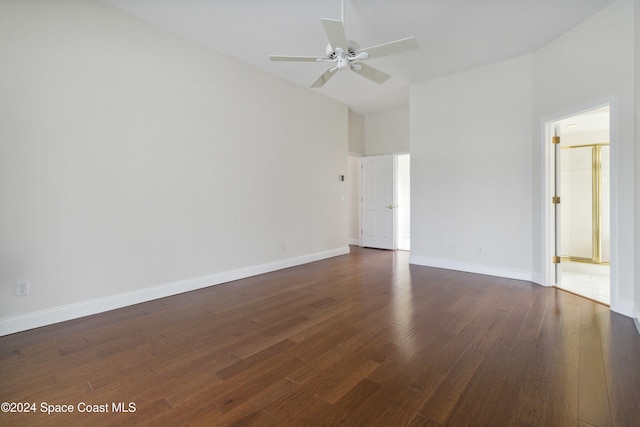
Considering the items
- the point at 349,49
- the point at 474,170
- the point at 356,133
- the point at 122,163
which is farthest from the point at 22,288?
the point at 356,133

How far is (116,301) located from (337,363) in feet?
8.75

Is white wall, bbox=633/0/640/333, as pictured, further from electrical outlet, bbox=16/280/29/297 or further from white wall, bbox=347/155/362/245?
electrical outlet, bbox=16/280/29/297

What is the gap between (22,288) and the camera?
9.11 feet

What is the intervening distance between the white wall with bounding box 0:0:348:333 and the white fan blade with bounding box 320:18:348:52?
226cm

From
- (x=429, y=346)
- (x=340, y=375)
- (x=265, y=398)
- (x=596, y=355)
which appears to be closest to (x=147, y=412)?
(x=265, y=398)

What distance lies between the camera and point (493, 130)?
4641mm

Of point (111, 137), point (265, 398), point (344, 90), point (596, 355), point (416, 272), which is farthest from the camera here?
point (344, 90)

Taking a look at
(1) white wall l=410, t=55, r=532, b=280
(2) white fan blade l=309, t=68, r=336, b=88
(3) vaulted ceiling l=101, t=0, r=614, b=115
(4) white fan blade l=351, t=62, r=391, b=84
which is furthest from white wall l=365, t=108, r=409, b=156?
(2) white fan blade l=309, t=68, r=336, b=88

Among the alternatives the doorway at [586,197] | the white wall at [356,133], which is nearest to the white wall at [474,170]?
the doorway at [586,197]

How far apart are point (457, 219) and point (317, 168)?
2.74m

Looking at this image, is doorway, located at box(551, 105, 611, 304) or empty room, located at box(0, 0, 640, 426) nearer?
empty room, located at box(0, 0, 640, 426)

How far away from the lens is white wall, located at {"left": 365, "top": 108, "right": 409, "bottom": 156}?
693 cm

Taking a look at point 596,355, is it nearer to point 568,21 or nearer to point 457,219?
point 457,219

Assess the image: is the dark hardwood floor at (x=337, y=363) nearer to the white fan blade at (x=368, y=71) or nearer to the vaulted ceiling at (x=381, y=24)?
the white fan blade at (x=368, y=71)
